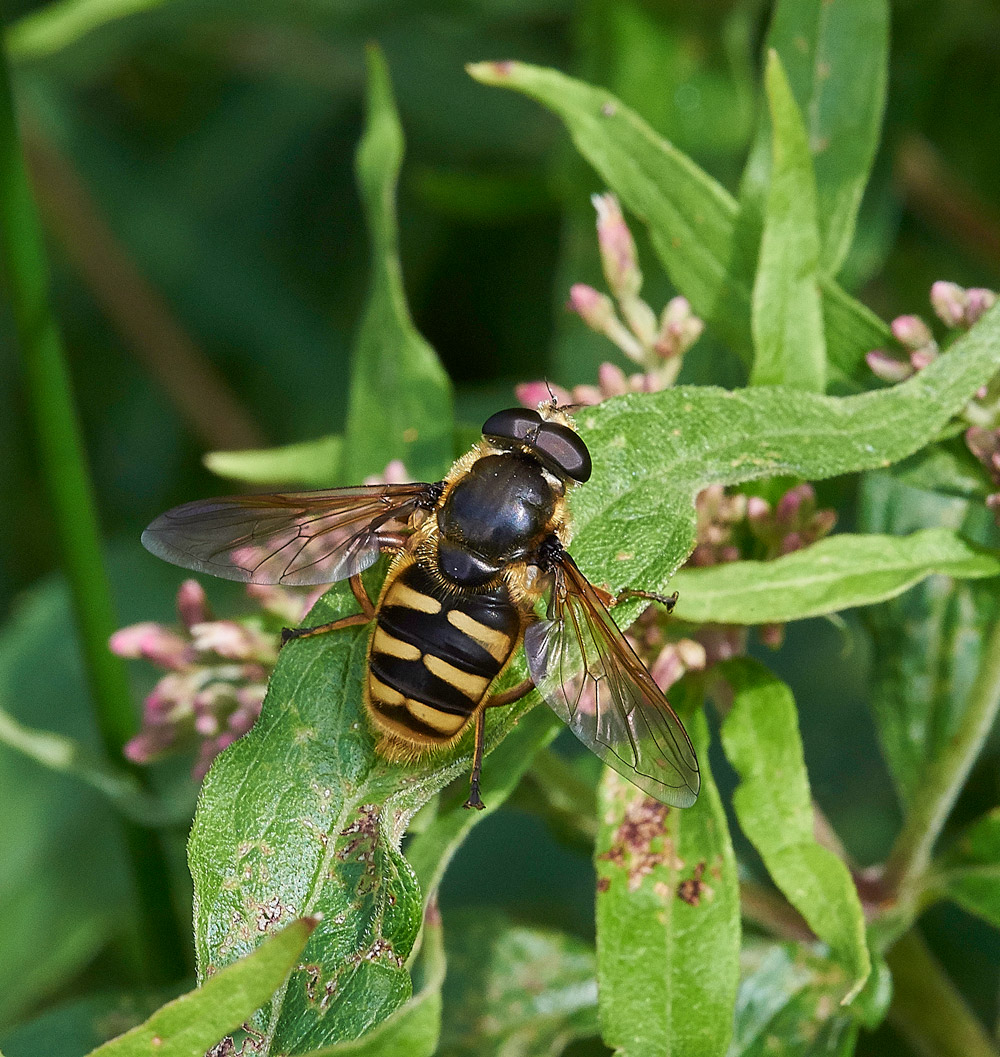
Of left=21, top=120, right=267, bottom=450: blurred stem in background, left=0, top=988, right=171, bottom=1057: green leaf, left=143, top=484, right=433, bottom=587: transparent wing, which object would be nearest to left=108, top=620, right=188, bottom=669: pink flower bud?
left=143, top=484, right=433, bottom=587: transparent wing

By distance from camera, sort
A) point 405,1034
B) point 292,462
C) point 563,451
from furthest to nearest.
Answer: point 292,462, point 563,451, point 405,1034

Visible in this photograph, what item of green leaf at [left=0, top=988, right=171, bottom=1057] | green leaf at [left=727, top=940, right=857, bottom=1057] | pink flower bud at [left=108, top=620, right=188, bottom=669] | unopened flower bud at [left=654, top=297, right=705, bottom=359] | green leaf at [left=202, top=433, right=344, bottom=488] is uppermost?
unopened flower bud at [left=654, top=297, right=705, bottom=359]

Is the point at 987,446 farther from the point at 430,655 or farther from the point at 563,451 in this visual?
the point at 430,655

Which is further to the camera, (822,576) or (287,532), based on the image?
(287,532)

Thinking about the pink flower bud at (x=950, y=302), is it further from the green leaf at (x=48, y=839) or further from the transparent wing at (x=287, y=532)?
the green leaf at (x=48, y=839)

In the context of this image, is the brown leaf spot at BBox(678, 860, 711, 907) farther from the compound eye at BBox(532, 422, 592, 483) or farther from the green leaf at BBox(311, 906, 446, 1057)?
the compound eye at BBox(532, 422, 592, 483)

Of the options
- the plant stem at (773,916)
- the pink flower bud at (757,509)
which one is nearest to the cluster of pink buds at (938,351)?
the pink flower bud at (757,509)

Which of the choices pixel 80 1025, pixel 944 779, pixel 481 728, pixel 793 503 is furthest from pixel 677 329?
pixel 80 1025
